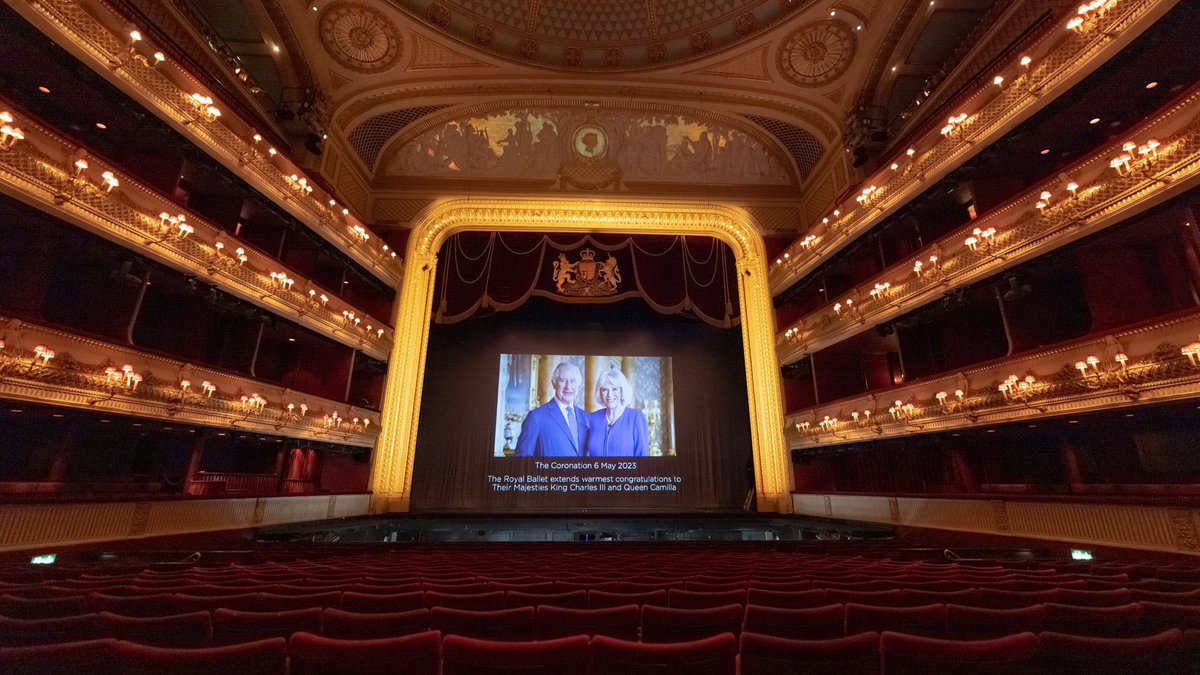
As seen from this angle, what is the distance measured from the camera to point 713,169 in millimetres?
16453

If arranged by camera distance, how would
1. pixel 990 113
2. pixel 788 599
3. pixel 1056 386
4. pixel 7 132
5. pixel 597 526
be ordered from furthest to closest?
pixel 597 526 → pixel 990 113 → pixel 1056 386 → pixel 7 132 → pixel 788 599

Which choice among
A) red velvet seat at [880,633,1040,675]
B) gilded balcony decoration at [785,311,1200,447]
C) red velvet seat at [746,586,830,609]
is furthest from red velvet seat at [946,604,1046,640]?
gilded balcony decoration at [785,311,1200,447]

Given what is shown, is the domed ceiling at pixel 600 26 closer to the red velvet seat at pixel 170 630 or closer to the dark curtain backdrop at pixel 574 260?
the dark curtain backdrop at pixel 574 260

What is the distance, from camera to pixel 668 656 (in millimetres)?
1581

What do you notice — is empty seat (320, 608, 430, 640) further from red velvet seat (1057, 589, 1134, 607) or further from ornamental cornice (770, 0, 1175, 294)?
ornamental cornice (770, 0, 1175, 294)

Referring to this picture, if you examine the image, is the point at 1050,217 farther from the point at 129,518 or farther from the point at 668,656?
the point at 129,518

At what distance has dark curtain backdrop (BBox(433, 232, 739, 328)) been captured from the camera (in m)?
15.8

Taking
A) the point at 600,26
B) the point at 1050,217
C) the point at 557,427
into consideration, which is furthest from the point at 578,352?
the point at 1050,217

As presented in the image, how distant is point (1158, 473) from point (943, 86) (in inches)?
369

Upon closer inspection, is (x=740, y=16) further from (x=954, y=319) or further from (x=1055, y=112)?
(x=954, y=319)

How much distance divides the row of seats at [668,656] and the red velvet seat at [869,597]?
4.23 feet

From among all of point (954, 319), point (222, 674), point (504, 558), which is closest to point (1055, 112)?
point (954, 319)

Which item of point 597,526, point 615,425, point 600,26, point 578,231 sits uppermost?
point 600,26

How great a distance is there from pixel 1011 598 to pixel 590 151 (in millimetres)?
15798
